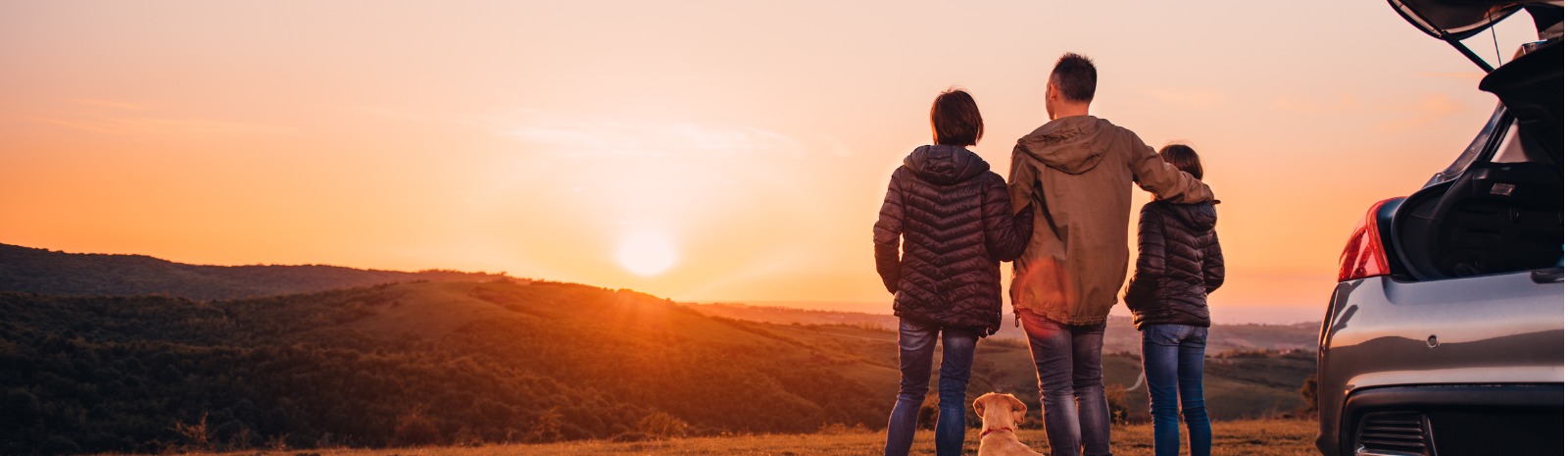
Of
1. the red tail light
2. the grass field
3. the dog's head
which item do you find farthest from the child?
the grass field

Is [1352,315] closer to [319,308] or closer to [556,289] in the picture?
[319,308]

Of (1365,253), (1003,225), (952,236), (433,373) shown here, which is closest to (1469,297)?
(1365,253)

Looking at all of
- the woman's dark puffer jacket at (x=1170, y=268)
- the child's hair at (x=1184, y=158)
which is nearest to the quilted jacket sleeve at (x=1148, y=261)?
the woman's dark puffer jacket at (x=1170, y=268)

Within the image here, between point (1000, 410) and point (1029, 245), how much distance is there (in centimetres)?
84

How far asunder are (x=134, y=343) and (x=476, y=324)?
46.3 ft

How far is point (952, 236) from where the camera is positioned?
200 inches

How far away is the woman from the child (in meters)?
0.93

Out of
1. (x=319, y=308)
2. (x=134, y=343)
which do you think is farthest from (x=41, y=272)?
(x=134, y=343)

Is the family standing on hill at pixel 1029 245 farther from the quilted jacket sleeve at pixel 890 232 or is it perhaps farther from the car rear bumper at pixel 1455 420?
the car rear bumper at pixel 1455 420

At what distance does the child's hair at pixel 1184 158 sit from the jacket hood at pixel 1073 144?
3.85 ft

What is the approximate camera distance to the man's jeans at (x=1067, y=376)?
497 cm

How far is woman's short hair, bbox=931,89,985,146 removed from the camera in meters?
5.21

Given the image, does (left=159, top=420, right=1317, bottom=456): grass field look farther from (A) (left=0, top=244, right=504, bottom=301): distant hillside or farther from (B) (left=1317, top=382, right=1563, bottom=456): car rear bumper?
(A) (left=0, top=244, right=504, bottom=301): distant hillside

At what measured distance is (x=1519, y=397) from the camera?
3.08 metres
